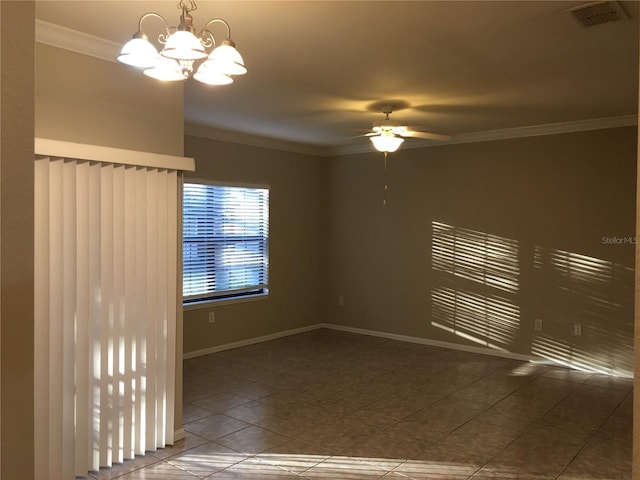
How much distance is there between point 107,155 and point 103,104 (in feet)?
1.07

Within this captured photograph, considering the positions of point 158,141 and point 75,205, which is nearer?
point 75,205

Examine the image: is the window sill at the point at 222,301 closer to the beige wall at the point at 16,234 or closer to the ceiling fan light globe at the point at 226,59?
the ceiling fan light globe at the point at 226,59

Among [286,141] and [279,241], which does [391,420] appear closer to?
[279,241]

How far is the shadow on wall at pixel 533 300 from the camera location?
5.51 metres

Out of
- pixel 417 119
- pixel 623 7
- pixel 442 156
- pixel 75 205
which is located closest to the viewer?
pixel 623 7

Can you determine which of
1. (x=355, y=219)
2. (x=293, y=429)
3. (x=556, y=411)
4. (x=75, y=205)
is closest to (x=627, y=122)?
(x=556, y=411)

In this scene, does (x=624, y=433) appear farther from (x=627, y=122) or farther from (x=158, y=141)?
(x=158, y=141)

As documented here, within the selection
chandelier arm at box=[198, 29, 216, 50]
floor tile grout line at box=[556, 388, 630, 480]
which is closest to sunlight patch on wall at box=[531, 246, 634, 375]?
floor tile grout line at box=[556, 388, 630, 480]

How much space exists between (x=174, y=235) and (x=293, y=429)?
66.2 inches

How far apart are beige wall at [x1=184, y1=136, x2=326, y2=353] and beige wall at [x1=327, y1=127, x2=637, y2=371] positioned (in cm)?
27

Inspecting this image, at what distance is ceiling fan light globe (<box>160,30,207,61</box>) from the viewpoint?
2061 millimetres

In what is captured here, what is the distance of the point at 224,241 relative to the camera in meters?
6.41

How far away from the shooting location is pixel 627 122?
5.38 metres

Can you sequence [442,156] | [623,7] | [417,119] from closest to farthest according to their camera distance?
[623,7], [417,119], [442,156]
